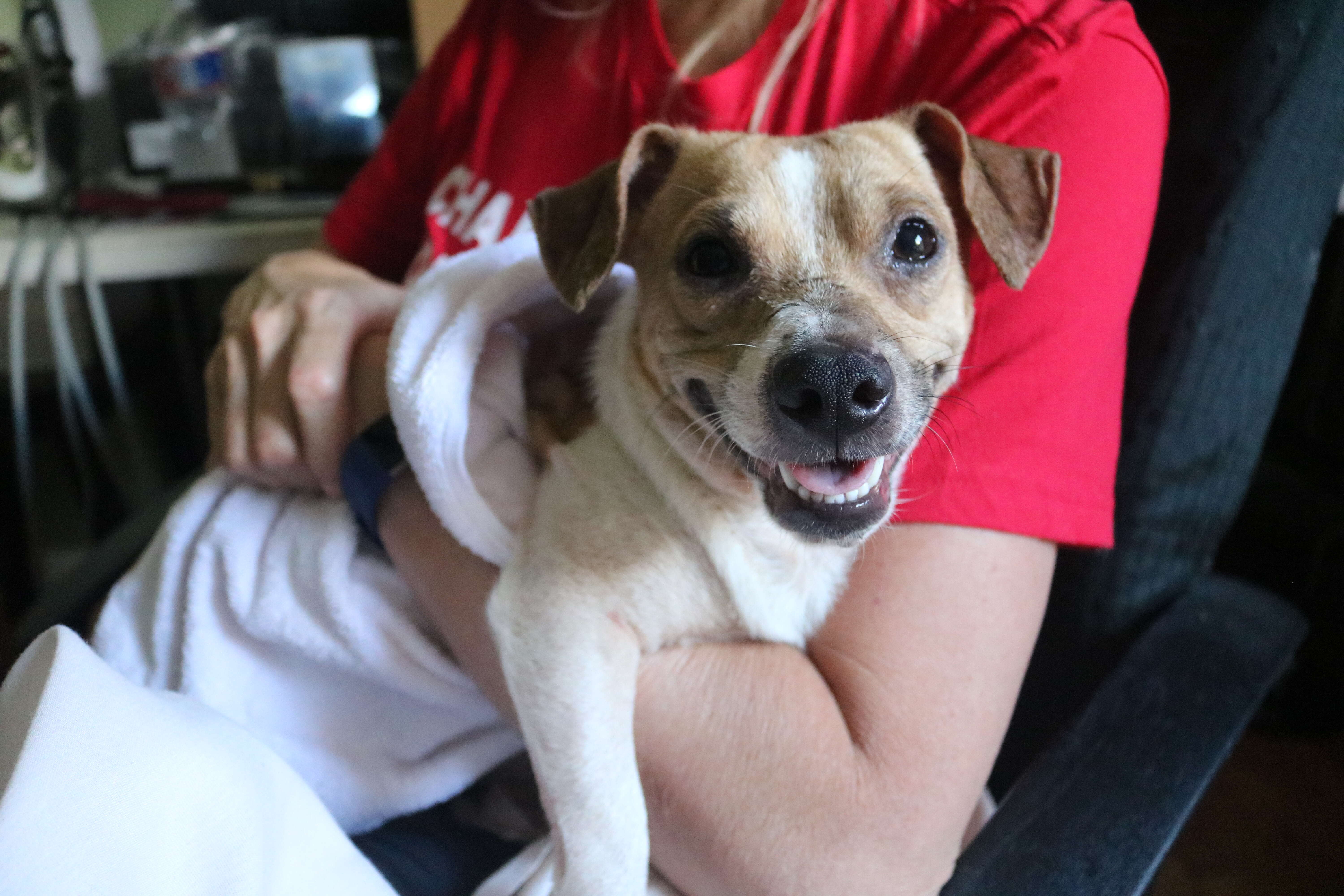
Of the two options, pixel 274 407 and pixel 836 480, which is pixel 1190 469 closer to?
pixel 836 480

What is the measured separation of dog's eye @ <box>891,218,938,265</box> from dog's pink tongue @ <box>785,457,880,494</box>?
0.82 feet

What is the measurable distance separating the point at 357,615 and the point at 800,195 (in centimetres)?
69

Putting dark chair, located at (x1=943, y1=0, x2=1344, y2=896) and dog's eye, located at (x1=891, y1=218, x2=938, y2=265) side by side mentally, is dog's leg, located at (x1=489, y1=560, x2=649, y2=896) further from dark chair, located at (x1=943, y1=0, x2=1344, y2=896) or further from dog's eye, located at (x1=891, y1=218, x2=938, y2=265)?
dog's eye, located at (x1=891, y1=218, x2=938, y2=265)

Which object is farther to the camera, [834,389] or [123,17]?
[123,17]

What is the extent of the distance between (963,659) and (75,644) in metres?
0.78

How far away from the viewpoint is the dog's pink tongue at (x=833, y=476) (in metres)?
0.78

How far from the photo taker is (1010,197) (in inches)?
31.9

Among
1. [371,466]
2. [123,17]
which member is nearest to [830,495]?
[371,466]

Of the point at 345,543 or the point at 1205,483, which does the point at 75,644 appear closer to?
the point at 345,543

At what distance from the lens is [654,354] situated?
0.92 metres

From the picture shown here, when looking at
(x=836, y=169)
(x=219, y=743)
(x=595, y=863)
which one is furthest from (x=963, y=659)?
(x=219, y=743)

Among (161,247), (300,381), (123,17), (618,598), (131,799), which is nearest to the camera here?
(131,799)

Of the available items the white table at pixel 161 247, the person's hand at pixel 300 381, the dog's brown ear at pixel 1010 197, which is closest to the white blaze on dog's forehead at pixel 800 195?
the dog's brown ear at pixel 1010 197

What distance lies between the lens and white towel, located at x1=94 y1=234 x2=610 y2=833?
92 centimetres
